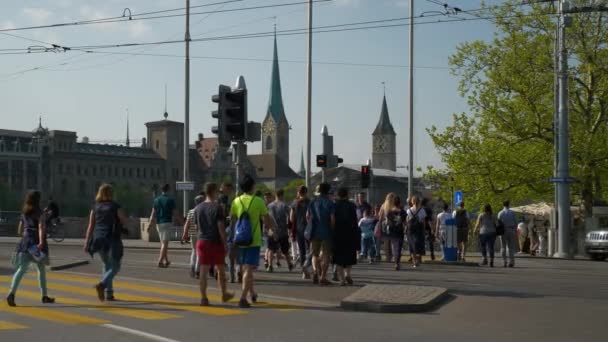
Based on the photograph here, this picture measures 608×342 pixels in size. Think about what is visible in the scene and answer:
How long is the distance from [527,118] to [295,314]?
1203 inches

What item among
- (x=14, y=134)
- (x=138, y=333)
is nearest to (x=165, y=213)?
(x=138, y=333)

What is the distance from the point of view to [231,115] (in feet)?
54.7

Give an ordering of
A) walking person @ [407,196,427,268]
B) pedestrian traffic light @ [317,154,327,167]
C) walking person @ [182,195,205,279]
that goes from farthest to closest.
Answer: pedestrian traffic light @ [317,154,327,167] < walking person @ [407,196,427,268] < walking person @ [182,195,205,279]

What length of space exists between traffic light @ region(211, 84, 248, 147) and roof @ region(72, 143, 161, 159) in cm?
13018

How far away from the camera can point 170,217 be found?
1950cm

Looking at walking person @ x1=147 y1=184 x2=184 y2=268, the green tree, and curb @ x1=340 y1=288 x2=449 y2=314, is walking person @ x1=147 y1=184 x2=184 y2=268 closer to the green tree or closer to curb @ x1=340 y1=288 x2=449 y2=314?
curb @ x1=340 y1=288 x2=449 y2=314

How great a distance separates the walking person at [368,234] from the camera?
22.8 meters

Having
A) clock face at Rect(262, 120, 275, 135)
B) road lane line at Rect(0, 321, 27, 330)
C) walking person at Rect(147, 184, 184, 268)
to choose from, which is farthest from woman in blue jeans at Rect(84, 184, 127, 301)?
clock face at Rect(262, 120, 275, 135)

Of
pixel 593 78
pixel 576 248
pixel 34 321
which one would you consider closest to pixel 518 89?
pixel 593 78

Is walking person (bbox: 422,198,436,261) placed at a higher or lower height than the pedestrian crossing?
higher

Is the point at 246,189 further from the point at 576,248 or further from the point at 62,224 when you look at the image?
the point at 62,224

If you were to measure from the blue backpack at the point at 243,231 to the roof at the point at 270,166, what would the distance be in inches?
7080

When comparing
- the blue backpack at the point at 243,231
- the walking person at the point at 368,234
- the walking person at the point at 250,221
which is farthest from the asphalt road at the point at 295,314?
the walking person at the point at 368,234

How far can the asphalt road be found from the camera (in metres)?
10.3
